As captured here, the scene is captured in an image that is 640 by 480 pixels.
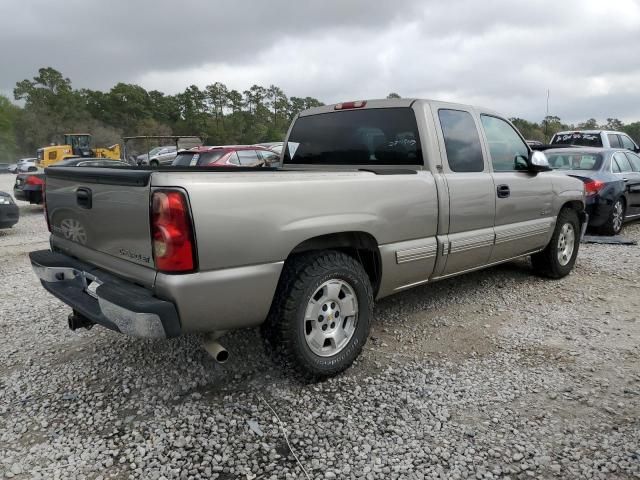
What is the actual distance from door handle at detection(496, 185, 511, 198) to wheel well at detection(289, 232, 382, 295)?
5.06 ft

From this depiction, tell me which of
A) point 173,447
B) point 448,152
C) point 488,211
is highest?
point 448,152

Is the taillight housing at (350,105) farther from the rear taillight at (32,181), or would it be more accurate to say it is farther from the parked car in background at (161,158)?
the parked car in background at (161,158)

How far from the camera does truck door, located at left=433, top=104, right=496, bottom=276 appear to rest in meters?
3.73

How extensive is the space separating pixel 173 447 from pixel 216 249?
1.05 meters

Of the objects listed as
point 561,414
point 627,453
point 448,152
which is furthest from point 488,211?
point 627,453

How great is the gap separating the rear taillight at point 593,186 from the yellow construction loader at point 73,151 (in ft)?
72.3

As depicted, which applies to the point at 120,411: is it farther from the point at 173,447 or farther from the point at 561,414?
the point at 561,414

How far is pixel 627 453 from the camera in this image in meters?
2.34

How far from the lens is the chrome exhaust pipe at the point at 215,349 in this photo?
258 centimetres

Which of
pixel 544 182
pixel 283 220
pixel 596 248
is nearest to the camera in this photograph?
pixel 283 220

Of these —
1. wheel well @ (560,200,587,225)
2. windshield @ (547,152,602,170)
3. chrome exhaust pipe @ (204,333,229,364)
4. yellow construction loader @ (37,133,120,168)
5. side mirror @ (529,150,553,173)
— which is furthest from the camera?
yellow construction loader @ (37,133,120,168)

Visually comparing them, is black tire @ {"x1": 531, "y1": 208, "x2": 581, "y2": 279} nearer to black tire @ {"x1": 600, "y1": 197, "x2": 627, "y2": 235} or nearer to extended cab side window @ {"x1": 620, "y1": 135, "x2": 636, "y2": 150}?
black tire @ {"x1": 600, "y1": 197, "x2": 627, "y2": 235}

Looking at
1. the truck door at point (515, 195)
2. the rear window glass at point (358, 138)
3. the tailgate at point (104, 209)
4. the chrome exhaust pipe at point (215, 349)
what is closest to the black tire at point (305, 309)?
the chrome exhaust pipe at point (215, 349)

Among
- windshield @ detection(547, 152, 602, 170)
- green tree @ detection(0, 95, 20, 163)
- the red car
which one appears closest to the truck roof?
windshield @ detection(547, 152, 602, 170)
